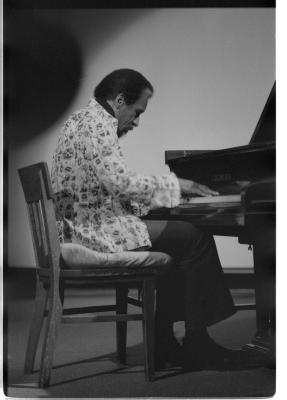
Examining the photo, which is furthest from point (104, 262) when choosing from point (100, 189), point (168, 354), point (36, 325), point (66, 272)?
point (168, 354)

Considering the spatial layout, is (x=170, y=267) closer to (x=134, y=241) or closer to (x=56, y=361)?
(x=134, y=241)

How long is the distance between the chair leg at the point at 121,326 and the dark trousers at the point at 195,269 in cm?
27

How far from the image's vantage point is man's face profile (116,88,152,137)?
2.21 meters

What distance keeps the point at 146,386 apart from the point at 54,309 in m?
0.48

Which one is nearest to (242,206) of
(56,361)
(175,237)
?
(175,237)

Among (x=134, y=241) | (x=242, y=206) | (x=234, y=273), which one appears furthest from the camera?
(x=234, y=273)

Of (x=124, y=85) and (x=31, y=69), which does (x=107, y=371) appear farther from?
(x=31, y=69)

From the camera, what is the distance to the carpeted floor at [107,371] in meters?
2.01

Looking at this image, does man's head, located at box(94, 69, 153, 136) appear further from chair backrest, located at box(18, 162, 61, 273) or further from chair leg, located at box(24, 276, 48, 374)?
chair leg, located at box(24, 276, 48, 374)

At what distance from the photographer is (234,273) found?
2.22 meters

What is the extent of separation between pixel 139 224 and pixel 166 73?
0.72 m

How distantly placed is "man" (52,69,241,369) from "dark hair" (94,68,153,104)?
0.08 meters

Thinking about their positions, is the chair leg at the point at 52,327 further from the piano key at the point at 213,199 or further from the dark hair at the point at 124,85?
the dark hair at the point at 124,85

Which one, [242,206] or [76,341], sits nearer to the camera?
[242,206]
